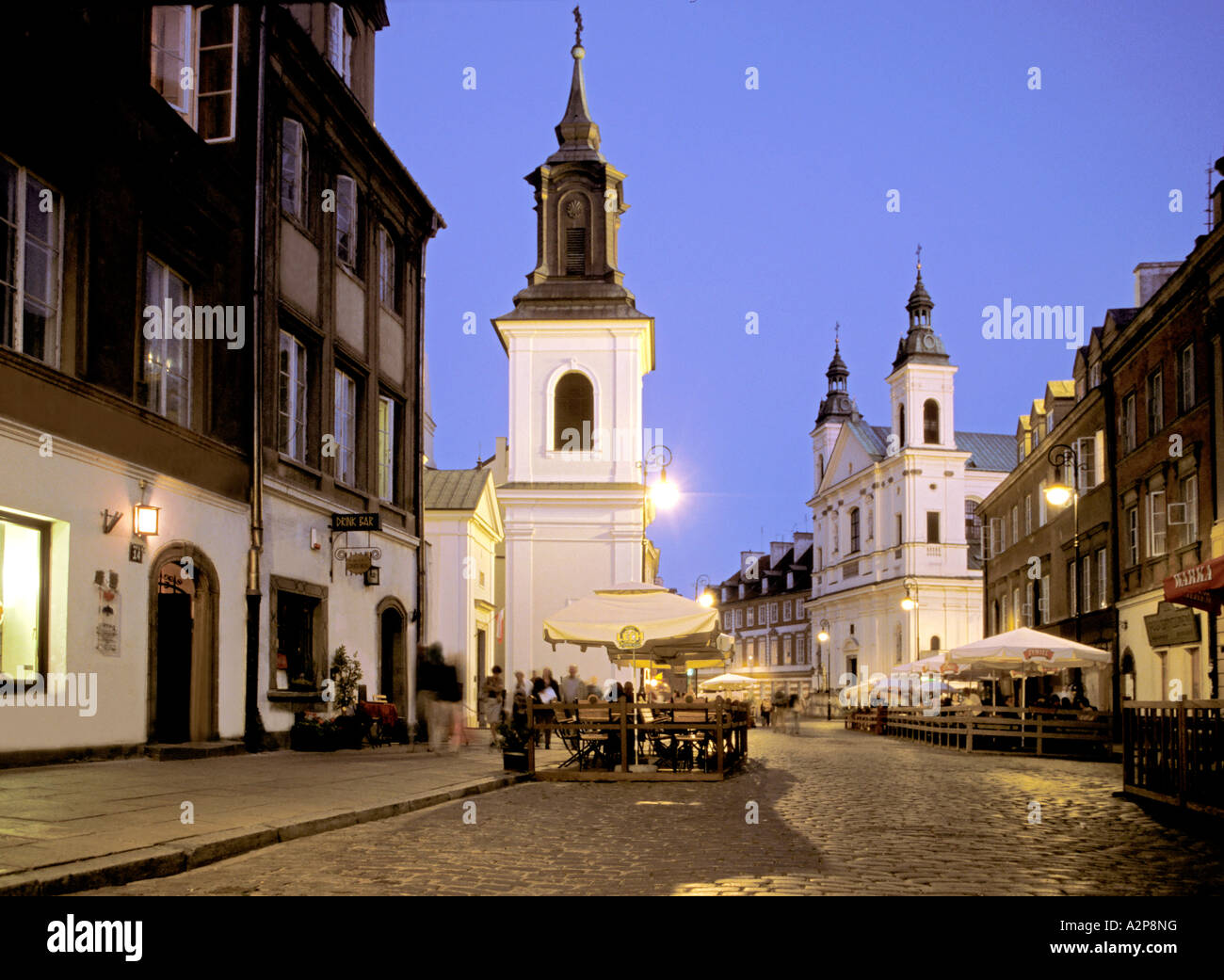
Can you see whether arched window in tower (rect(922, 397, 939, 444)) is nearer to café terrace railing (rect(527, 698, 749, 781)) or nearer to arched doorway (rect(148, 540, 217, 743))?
café terrace railing (rect(527, 698, 749, 781))

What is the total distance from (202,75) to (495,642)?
3259cm

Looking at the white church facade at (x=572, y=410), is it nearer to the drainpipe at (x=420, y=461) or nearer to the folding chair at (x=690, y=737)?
the drainpipe at (x=420, y=461)

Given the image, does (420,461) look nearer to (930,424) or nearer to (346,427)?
(346,427)

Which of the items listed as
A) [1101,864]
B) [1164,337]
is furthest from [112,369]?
[1164,337]

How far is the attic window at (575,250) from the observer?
48031 mm

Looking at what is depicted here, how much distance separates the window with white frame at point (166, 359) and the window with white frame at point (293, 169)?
12.0 feet

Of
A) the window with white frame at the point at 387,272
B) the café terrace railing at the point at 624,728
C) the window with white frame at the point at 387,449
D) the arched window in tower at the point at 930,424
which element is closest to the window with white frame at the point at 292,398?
the window with white frame at the point at 387,449

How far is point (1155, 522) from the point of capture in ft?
102

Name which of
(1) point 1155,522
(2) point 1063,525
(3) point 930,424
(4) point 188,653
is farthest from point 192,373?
(3) point 930,424

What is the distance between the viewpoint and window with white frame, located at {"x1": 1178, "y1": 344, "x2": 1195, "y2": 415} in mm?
28125

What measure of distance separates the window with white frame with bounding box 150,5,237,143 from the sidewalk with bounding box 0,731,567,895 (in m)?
8.55

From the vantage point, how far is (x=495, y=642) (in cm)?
4894

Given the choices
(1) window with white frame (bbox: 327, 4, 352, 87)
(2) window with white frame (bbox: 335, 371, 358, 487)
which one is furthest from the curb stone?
(1) window with white frame (bbox: 327, 4, 352, 87)
